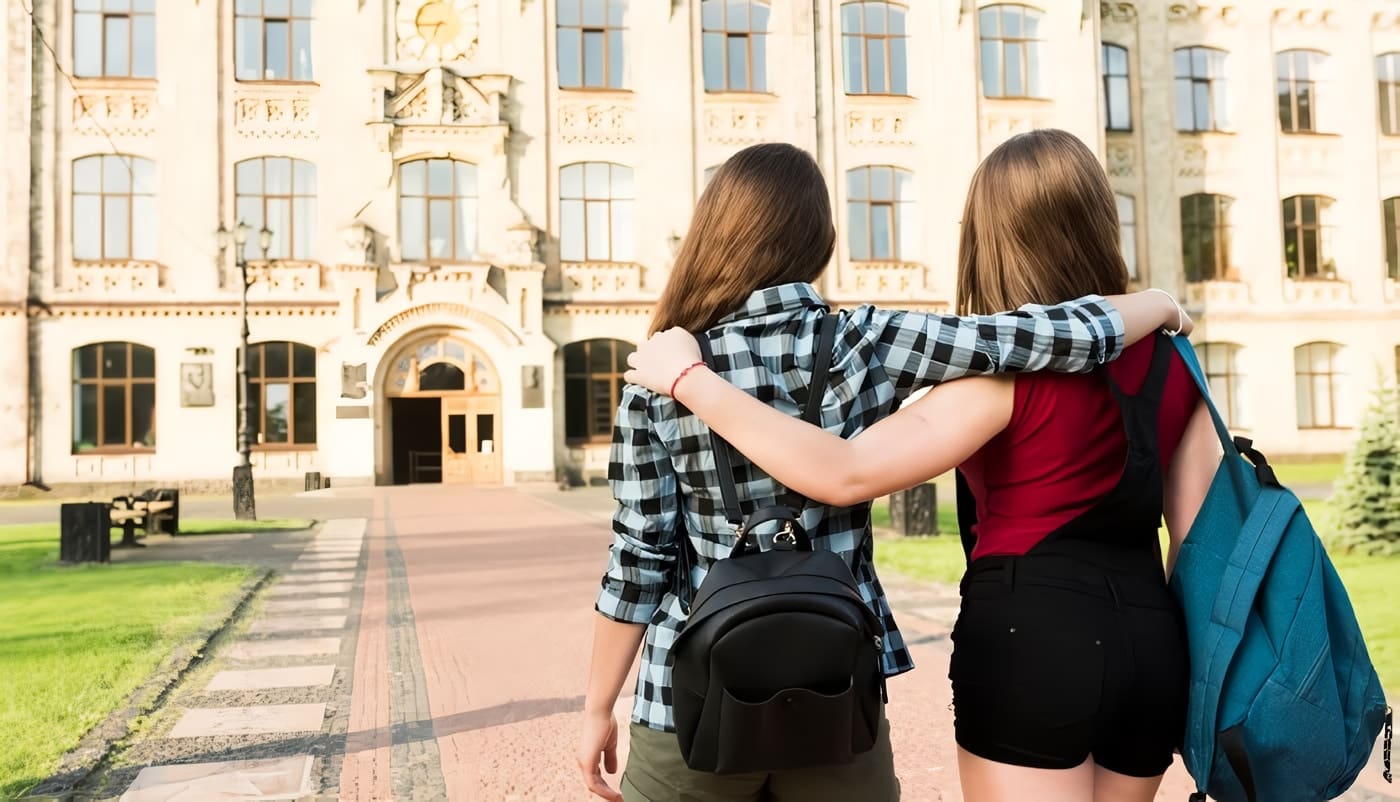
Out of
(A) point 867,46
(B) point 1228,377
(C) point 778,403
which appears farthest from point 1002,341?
(B) point 1228,377

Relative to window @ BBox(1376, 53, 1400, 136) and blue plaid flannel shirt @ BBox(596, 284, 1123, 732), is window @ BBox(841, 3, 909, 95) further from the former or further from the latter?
blue plaid flannel shirt @ BBox(596, 284, 1123, 732)

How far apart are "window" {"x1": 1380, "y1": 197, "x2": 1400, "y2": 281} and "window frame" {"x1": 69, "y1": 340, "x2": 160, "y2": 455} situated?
113 ft

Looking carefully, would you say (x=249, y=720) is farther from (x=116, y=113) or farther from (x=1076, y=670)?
(x=116, y=113)

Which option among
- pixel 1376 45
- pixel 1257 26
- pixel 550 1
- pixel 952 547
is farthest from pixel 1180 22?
pixel 952 547

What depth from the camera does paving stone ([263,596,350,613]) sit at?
30.4ft

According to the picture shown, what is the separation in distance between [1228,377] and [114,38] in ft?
102

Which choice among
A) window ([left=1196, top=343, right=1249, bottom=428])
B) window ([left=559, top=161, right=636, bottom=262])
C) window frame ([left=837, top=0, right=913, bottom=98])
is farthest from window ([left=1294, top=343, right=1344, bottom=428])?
window ([left=559, top=161, right=636, bottom=262])

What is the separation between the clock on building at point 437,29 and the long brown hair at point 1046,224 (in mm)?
29501

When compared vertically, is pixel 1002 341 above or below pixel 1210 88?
below

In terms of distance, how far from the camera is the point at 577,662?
23.5 feet

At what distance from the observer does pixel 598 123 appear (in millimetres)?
30047

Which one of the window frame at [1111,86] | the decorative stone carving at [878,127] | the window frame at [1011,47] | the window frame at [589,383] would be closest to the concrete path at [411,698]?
the window frame at [589,383]

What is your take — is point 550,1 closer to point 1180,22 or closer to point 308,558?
point 1180,22

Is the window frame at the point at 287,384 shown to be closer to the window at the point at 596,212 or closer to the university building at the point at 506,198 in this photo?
the university building at the point at 506,198
